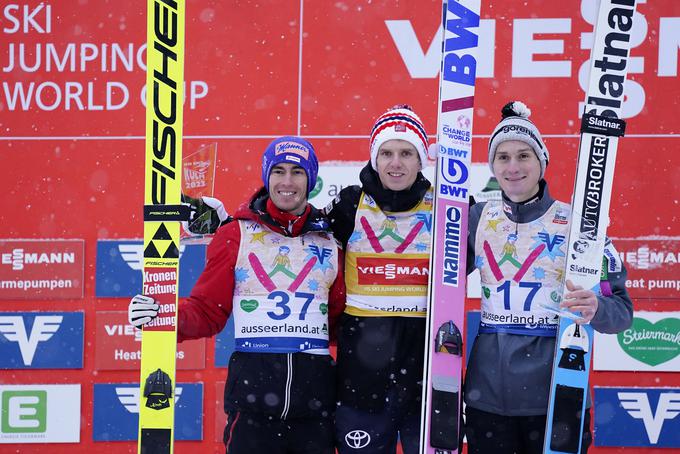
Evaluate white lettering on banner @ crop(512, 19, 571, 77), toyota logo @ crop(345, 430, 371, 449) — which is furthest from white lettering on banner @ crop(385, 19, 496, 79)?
toyota logo @ crop(345, 430, 371, 449)

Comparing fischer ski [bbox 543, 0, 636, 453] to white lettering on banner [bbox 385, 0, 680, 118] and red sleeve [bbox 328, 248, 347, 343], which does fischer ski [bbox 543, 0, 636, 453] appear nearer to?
red sleeve [bbox 328, 248, 347, 343]

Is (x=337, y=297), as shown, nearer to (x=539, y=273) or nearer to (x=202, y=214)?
(x=202, y=214)

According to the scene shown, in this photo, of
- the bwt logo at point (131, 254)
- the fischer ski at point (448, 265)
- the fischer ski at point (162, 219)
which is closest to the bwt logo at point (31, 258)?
the bwt logo at point (131, 254)

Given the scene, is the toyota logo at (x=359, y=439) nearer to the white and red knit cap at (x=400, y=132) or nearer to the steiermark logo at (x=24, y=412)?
the white and red knit cap at (x=400, y=132)

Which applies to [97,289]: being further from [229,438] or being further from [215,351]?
[229,438]

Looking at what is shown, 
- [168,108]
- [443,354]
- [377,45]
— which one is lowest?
[443,354]

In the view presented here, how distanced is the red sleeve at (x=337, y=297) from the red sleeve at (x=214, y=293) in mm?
365

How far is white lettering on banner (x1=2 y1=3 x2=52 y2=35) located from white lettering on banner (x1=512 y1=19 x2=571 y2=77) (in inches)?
101

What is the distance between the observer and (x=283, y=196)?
2.77 m

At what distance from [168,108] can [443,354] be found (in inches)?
51.8

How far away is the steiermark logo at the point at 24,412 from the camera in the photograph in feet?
14.1

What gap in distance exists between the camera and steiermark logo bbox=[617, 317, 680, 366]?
414 centimetres

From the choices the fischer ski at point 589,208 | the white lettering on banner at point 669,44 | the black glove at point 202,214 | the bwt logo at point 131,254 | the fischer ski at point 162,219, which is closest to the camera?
the fischer ski at point 589,208

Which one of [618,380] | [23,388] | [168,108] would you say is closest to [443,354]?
[168,108]
